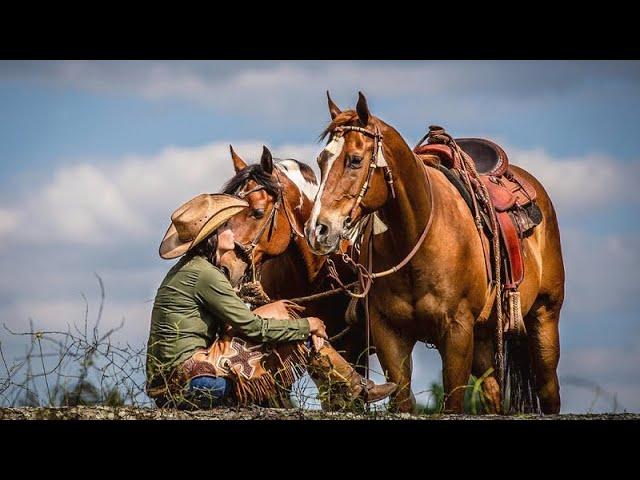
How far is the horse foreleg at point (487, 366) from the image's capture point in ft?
31.6

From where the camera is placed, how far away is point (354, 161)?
313 inches

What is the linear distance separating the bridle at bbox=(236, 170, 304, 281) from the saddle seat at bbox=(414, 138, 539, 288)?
36.5 inches

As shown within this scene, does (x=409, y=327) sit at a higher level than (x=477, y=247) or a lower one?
lower

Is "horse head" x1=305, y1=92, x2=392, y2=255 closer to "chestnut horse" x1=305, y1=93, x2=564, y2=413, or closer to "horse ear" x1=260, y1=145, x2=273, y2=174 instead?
"chestnut horse" x1=305, y1=93, x2=564, y2=413

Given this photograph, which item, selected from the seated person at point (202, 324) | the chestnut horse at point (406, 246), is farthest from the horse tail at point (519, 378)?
the seated person at point (202, 324)

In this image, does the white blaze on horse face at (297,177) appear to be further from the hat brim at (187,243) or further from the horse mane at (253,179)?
the hat brim at (187,243)

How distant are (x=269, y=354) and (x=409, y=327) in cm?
116

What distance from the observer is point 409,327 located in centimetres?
839

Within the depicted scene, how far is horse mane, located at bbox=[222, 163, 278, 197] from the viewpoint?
8773mm

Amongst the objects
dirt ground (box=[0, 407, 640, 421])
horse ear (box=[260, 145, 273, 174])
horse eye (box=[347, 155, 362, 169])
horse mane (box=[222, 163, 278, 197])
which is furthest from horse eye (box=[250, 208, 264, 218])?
dirt ground (box=[0, 407, 640, 421])

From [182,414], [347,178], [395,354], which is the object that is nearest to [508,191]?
[395,354]

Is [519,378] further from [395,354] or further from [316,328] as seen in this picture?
[316,328]
